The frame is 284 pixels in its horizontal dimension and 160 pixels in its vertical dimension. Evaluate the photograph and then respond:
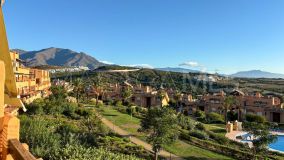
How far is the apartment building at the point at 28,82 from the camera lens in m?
51.4

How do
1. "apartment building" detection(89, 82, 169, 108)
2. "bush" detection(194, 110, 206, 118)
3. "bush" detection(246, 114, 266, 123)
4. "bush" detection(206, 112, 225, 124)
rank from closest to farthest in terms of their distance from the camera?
"bush" detection(246, 114, 266, 123) < "bush" detection(206, 112, 225, 124) < "bush" detection(194, 110, 206, 118) < "apartment building" detection(89, 82, 169, 108)

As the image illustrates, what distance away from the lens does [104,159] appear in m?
22.0

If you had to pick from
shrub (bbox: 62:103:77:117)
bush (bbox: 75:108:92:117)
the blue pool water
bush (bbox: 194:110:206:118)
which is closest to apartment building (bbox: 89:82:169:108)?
bush (bbox: 194:110:206:118)

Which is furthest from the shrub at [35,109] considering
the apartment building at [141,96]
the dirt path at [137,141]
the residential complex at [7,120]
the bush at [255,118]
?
the residential complex at [7,120]

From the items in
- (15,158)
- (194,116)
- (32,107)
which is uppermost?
(15,158)

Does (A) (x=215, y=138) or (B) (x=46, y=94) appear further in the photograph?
(B) (x=46, y=94)

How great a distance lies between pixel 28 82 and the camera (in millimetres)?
58031

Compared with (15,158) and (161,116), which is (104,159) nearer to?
(161,116)

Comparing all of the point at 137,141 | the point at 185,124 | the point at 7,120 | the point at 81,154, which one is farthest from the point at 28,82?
the point at 7,120

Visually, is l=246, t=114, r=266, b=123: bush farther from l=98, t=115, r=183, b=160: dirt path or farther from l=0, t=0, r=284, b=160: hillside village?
l=98, t=115, r=183, b=160: dirt path

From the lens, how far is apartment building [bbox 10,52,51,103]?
5136 centimetres

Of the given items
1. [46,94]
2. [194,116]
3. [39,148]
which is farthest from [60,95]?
[39,148]

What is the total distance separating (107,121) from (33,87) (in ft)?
53.9

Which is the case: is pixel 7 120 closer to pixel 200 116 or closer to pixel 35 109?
pixel 35 109
